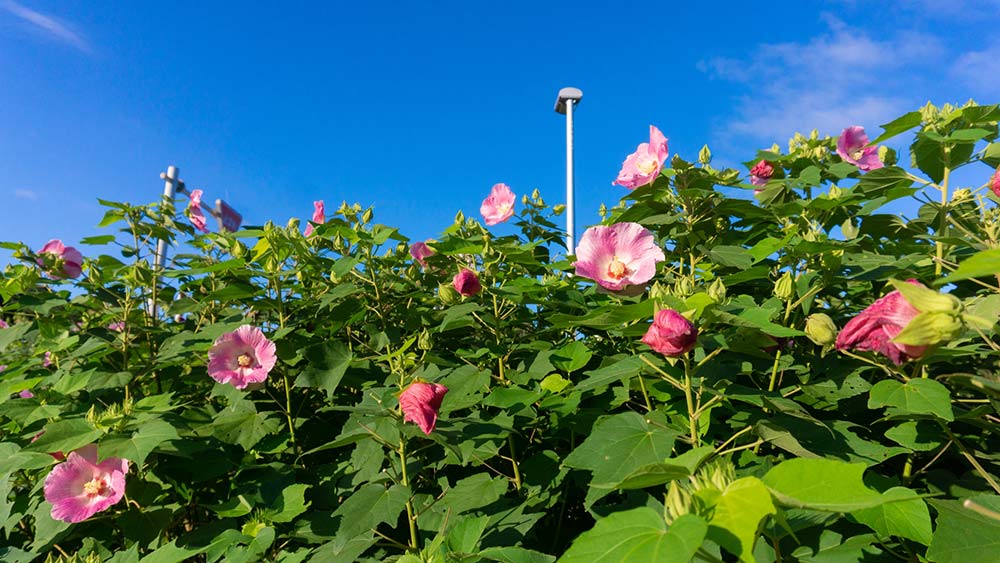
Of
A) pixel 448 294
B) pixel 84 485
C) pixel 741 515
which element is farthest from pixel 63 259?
pixel 741 515

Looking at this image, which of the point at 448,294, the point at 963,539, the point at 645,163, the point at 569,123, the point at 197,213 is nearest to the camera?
the point at 963,539

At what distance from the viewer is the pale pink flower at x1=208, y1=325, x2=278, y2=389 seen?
70.7 inches

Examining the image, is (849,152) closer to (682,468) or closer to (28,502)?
(682,468)

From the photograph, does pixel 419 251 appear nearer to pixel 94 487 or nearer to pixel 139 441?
pixel 139 441

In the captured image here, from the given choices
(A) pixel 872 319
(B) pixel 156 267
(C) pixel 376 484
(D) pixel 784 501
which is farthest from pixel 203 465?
(A) pixel 872 319

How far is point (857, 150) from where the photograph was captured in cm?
214

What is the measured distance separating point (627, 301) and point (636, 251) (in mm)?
178

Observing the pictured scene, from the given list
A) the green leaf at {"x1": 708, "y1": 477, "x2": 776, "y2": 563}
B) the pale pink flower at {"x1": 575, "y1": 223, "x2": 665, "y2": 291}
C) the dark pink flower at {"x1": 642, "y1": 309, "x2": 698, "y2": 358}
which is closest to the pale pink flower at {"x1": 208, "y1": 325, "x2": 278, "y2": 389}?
the pale pink flower at {"x1": 575, "y1": 223, "x2": 665, "y2": 291}

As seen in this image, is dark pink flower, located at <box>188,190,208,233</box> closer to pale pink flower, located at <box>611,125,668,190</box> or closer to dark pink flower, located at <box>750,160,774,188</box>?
pale pink flower, located at <box>611,125,668,190</box>

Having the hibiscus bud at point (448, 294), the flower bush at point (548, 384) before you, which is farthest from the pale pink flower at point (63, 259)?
the hibiscus bud at point (448, 294)

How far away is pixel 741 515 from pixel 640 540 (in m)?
0.11

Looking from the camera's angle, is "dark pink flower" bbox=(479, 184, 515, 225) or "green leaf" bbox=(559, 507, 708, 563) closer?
"green leaf" bbox=(559, 507, 708, 563)

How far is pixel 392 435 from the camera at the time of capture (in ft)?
4.27

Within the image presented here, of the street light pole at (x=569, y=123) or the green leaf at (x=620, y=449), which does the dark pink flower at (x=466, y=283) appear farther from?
the street light pole at (x=569, y=123)
